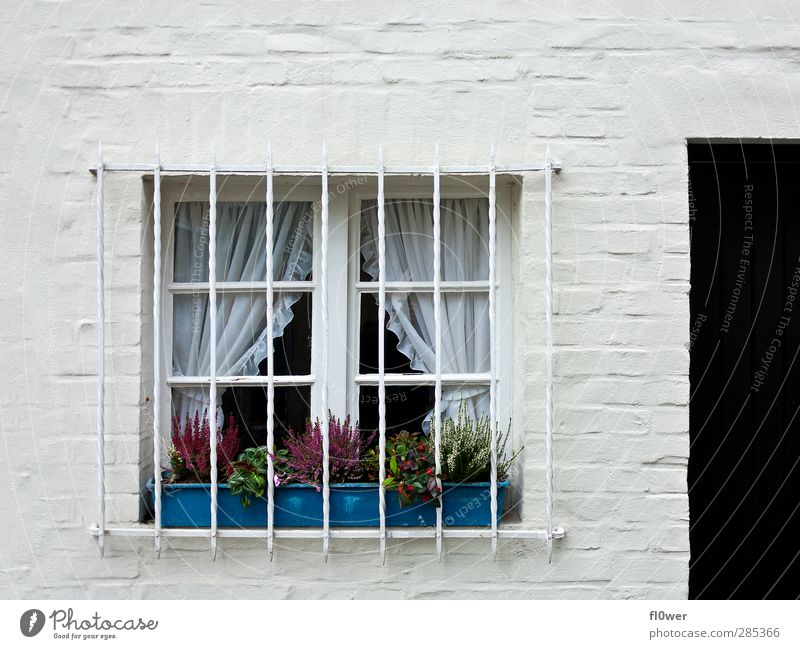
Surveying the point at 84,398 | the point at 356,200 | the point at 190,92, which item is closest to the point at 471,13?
the point at 356,200

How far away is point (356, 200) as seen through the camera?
10.4ft

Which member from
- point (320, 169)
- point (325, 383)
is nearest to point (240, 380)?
point (325, 383)

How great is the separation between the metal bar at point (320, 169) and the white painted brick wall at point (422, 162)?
0.22ft

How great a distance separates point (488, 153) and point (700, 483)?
1.62 m

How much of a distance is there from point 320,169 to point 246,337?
0.75m

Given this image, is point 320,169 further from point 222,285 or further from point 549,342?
point 549,342

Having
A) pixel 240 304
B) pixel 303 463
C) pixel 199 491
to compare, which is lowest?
pixel 199 491

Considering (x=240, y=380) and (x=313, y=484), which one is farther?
(x=240, y=380)

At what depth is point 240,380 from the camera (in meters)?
3.13

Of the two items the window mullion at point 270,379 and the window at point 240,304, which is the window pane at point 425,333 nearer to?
the window at point 240,304

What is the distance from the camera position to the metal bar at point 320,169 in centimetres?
295

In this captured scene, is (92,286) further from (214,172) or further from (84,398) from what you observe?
(214,172)

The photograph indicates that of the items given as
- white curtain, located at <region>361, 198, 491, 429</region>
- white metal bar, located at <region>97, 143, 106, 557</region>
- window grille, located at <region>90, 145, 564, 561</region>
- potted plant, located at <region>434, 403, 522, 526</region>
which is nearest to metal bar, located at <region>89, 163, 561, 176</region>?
window grille, located at <region>90, 145, 564, 561</region>

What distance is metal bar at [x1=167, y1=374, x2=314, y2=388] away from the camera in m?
3.13
